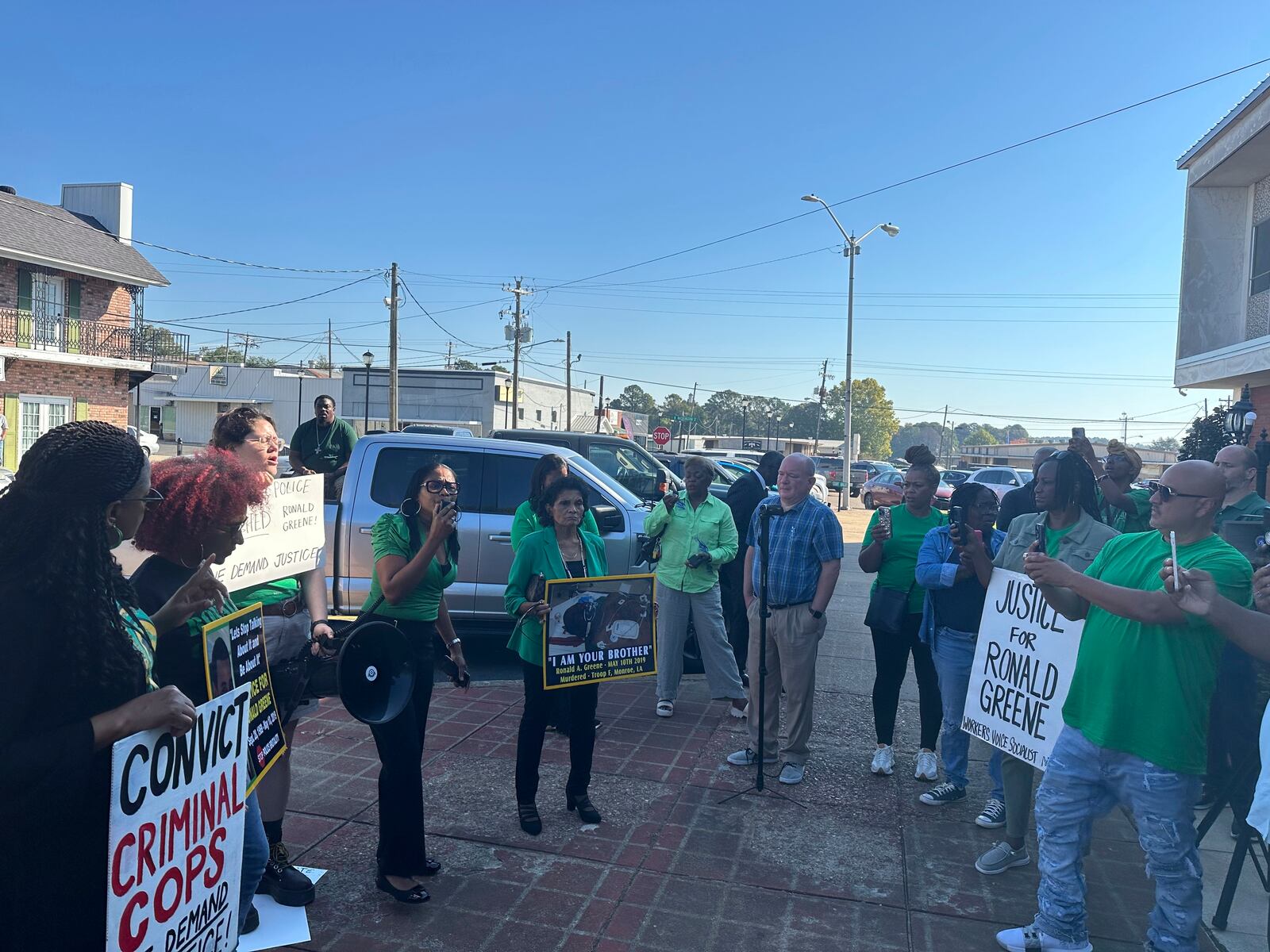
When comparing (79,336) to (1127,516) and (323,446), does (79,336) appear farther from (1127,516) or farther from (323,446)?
(1127,516)

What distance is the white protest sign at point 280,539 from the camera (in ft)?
12.9

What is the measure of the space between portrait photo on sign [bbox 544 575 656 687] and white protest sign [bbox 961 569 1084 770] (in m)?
1.69

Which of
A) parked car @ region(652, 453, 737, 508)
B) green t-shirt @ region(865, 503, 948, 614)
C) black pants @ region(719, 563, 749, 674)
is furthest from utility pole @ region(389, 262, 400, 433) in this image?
green t-shirt @ region(865, 503, 948, 614)

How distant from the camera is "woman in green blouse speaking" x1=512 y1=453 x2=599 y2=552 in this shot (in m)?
5.04

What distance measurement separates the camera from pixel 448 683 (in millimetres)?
7352

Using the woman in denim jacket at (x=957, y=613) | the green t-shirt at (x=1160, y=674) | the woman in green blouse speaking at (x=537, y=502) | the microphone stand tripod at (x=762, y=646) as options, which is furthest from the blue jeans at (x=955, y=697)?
the woman in green blouse speaking at (x=537, y=502)

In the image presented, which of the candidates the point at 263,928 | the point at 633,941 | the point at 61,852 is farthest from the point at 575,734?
the point at 61,852

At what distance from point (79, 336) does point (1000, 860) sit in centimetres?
3397

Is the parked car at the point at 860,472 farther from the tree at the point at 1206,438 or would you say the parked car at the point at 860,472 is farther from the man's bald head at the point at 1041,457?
the man's bald head at the point at 1041,457

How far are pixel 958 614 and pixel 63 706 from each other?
4.08m

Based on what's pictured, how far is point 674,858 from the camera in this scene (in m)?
4.21

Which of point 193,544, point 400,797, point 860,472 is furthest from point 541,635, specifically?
point 860,472

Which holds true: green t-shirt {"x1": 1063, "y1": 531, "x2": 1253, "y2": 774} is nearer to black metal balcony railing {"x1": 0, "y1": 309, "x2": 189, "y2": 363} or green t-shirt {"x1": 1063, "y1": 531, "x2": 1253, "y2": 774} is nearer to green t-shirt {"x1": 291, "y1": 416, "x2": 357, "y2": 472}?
green t-shirt {"x1": 291, "y1": 416, "x2": 357, "y2": 472}

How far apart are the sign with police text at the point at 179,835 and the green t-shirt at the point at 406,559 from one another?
54.0 inches
